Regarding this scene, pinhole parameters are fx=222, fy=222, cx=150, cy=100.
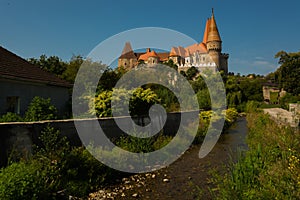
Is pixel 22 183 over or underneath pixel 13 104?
underneath

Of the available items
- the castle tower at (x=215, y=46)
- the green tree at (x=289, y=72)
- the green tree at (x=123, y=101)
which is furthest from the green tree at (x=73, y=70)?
the castle tower at (x=215, y=46)

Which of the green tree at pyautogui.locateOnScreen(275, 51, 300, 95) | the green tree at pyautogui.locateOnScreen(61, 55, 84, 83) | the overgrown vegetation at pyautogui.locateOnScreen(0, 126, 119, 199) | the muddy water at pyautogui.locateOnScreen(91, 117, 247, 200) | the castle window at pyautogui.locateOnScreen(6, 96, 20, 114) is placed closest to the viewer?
the overgrown vegetation at pyautogui.locateOnScreen(0, 126, 119, 199)

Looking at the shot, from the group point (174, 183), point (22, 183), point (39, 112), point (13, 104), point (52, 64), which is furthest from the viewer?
point (52, 64)

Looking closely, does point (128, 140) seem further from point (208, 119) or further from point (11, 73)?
point (208, 119)

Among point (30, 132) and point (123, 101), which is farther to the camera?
point (123, 101)

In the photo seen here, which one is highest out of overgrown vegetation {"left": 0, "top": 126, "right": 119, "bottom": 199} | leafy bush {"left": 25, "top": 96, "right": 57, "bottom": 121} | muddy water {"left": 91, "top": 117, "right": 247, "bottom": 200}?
leafy bush {"left": 25, "top": 96, "right": 57, "bottom": 121}

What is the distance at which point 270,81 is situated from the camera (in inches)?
2532

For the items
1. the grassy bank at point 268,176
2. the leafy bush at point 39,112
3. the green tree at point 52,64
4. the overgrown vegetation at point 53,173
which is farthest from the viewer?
the green tree at point 52,64

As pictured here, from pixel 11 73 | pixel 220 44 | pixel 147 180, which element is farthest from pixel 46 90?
pixel 220 44

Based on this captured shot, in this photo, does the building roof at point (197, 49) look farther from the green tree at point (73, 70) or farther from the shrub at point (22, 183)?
the shrub at point (22, 183)

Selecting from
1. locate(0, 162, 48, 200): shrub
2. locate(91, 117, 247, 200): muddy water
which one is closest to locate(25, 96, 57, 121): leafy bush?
locate(0, 162, 48, 200): shrub

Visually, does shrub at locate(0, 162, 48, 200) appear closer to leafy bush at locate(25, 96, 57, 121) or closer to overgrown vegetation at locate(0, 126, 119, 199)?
overgrown vegetation at locate(0, 126, 119, 199)

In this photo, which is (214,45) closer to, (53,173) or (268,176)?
(53,173)

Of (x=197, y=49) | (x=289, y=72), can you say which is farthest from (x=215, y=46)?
(x=289, y=72)
